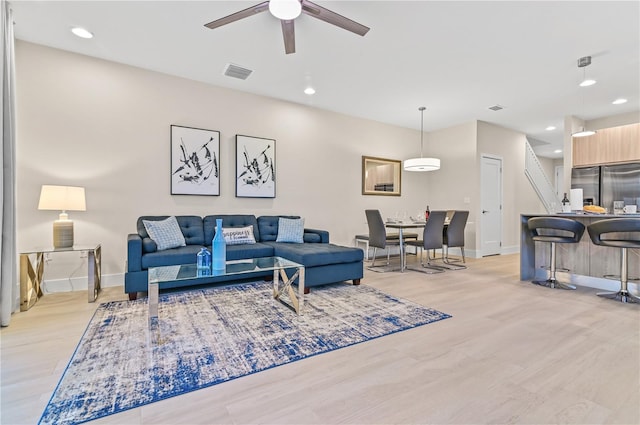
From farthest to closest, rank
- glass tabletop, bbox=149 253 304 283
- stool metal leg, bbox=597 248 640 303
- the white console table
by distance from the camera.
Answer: stool metal leg, bbox=597 248 640 303 < the white console table < glass tabletop, bbox=149 253 304 283

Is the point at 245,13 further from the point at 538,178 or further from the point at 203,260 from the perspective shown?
the point at 538,178

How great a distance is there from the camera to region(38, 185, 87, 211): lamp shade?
10.2ft

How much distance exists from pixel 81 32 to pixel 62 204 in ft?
5.93

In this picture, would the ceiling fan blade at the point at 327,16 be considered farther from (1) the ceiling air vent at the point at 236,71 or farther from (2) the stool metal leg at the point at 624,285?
(2) the stool metal leg at the point at 624,285

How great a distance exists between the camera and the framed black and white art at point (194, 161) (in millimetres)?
4184

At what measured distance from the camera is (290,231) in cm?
450

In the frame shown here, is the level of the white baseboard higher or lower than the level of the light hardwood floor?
higher

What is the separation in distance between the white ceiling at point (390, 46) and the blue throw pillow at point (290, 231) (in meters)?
2.04

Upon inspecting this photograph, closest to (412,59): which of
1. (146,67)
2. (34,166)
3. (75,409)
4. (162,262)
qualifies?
(146,67)

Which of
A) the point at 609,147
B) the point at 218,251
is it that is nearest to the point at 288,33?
the point at 218,251

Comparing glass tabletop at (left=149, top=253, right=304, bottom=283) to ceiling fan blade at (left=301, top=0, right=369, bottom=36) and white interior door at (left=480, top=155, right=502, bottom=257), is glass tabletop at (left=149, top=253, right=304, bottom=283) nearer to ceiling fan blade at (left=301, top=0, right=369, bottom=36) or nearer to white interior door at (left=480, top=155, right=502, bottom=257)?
ceiling fan blade at (left=301, top=0, right=369, bottom=36)

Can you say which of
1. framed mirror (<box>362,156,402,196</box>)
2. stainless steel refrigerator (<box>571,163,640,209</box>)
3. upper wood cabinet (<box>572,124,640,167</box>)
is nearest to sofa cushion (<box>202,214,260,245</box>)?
framed mirror (<box>362,156,402,196</box>)

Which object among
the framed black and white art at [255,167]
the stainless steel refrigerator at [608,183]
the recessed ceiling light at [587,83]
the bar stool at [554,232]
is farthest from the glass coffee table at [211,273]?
the stainless steel refrigerator at [608,183]

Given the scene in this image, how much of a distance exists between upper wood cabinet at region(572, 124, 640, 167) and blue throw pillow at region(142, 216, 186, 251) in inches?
284
